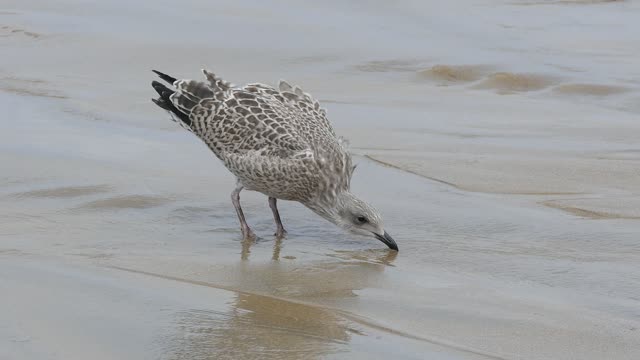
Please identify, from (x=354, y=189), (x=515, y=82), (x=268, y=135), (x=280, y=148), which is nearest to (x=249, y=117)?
(x=268, y=135)

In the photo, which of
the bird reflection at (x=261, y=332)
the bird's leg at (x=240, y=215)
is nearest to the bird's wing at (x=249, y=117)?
the bird's leg at (x=240, y=215)

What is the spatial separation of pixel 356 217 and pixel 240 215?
722mm

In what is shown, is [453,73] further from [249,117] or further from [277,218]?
[277,218]

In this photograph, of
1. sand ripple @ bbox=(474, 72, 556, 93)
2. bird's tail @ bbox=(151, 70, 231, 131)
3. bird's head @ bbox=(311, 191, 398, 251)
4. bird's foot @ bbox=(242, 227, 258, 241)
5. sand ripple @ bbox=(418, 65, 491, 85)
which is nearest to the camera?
bird's head @ bbox=(311, 191, 398, 251)

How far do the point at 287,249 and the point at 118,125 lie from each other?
3274 mm

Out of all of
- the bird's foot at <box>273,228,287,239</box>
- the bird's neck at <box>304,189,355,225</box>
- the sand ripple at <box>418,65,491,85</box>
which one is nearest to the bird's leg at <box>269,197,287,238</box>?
the bird's foot at <box>273,228,287,239</box>

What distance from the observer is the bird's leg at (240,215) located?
7.13 meters

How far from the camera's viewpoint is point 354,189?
317 inches

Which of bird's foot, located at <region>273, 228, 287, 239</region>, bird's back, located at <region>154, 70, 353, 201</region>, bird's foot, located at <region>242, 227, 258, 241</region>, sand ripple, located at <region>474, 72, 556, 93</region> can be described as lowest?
bird's foot, located at <region>273, 228, 287, 239</region>

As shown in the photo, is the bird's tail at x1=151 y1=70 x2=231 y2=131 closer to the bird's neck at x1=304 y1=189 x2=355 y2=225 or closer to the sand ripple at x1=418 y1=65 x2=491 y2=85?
the bird's neck at x1=304 y1=189 x2=355 y2=225

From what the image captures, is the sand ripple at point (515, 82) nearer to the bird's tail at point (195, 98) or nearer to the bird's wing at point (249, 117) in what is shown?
the bird's wing at point (249, 117)

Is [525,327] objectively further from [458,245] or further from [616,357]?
[458,245]

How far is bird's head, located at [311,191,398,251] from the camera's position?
6.81 metres

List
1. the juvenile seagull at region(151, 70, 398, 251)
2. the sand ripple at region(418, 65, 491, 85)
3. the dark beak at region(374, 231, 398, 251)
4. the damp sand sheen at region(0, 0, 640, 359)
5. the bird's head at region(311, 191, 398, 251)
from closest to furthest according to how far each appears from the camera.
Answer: the damp sand sheen at region(0, 0, 640, 359) → the dark beak at region(374, 231, 398, 251) → the bird's head at region(311, 191, 398, 251) → the juvenile seagull at region(151, 70, 398, 251) → the sand ripple at region(418, 65, 491, 85)
